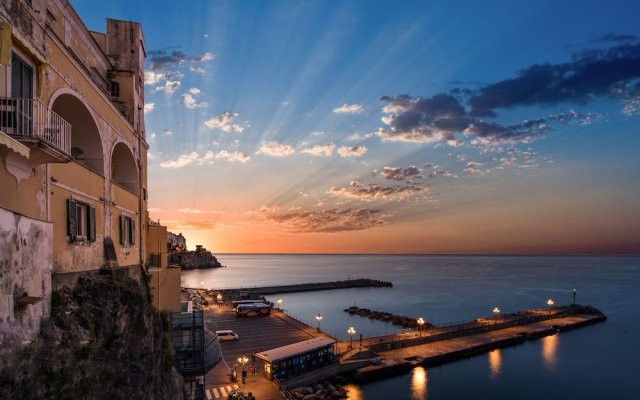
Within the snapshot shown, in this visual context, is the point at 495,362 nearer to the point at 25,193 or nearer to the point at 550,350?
the point at 550,350

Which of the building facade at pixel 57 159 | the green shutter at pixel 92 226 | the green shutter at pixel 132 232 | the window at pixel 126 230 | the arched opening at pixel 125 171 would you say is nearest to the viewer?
the building facade at pixel 57 159

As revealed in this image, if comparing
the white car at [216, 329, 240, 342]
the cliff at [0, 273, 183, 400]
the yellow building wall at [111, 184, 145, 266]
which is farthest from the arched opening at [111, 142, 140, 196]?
the white car at [216, 329, 240, 342]

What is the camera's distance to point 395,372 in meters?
45.2

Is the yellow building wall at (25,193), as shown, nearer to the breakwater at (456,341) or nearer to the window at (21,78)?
the window at (21,78)

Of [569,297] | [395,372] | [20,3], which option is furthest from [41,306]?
[569,297]

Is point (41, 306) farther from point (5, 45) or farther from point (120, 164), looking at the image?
point (120, 164)

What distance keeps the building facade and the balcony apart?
25 mm

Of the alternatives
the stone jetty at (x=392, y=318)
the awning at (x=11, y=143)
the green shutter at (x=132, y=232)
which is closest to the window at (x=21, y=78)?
the awning at (x=11, y=143)

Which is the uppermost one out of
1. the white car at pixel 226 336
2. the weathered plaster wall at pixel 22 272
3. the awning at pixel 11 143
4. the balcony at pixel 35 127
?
the balcony at pixel 35 127

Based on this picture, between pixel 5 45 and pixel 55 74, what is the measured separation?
3414 mm

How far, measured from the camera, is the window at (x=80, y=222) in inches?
496

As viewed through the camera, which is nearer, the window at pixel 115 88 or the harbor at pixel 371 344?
the window at pixel 115 88

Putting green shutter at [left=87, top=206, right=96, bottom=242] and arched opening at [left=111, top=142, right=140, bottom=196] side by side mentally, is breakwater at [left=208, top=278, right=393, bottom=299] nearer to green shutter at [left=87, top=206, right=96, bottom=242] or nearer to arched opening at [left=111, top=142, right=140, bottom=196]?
arched opening at [left=111, top=142, right=140, bottom=196]

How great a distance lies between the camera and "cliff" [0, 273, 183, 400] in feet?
26.6
